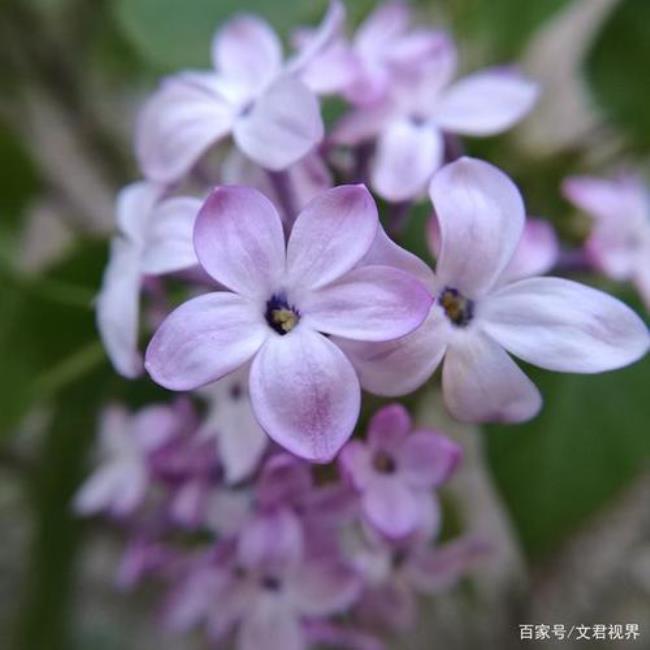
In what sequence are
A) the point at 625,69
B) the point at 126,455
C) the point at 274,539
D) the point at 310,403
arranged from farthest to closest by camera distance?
the point at 625,69 < the point at 126,455 < the point at 274,539 < the point at 310,403

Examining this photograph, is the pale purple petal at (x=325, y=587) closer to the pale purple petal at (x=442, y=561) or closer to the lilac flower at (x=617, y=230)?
the pale purple petal at (x=442, y=561)

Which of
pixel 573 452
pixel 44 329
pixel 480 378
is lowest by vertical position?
pixel 573 452

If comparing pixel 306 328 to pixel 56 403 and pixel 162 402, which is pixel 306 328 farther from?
pixel 56 403

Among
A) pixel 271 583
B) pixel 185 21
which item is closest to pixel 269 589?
pixel 271 583

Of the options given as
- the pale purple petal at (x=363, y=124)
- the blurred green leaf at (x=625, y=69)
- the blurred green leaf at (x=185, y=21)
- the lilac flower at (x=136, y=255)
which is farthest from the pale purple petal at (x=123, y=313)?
the blurred green leaf at (x=625, y=69)

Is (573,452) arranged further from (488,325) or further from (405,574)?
(488,325)

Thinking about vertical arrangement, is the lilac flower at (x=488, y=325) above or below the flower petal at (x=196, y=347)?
below
